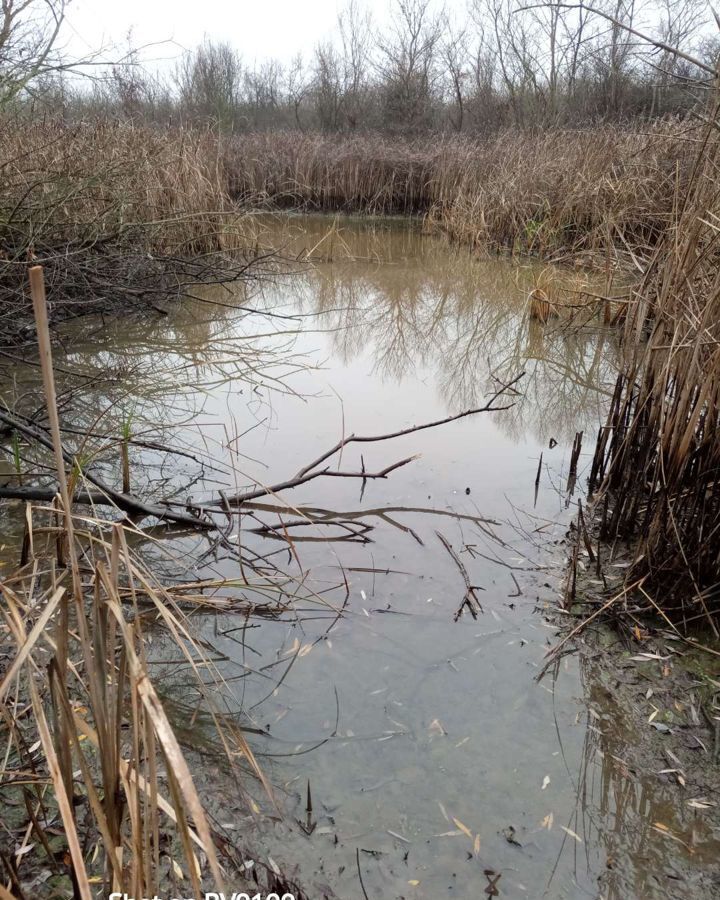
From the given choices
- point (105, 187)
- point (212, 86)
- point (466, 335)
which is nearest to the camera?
point (105, 187)

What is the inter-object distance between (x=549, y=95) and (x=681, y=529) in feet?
75.3

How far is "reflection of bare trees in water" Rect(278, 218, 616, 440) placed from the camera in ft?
14.7

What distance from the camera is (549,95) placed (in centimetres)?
2156

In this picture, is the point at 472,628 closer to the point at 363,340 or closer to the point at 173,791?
the point at 173,791

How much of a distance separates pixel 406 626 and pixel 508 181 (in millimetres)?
8225

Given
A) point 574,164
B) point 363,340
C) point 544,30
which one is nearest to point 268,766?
point 363,340

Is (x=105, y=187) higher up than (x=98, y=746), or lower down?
higher up

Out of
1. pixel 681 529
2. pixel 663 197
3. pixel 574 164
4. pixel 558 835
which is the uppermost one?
pixel 574 164

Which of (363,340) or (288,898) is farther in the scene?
(363,340)

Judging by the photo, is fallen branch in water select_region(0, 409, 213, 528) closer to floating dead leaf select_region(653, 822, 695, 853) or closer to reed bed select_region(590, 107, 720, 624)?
reed bed select_region(590, 107, 720, 624)

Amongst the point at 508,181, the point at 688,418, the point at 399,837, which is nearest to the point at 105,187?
the point at 688,418

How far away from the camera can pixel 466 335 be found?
19.1 feet

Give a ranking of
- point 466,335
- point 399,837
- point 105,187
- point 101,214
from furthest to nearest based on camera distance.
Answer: point 466,335, point 105,187, point 101,214, point 399,837

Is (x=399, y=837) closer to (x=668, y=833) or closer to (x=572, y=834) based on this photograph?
(x=572, y=834)
